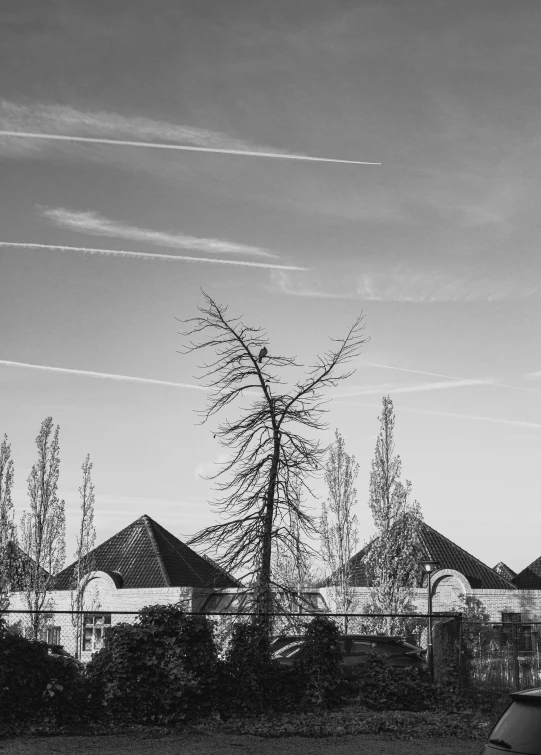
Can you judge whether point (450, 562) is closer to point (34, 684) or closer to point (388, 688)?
point (388, 688)

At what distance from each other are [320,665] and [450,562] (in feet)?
103

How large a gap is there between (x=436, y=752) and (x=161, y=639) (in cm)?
500

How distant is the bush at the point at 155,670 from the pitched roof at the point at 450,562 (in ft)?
94.4

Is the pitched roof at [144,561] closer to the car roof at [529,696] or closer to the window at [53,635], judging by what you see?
the window at [53,635]

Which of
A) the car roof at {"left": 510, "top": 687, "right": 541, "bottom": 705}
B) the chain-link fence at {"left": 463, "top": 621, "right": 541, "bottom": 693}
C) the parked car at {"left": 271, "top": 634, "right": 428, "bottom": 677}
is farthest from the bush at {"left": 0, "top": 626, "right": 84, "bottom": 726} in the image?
the car roof at {"left": 510, "top": 687, "right": 541, "bottom": 705}

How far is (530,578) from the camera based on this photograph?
160ft

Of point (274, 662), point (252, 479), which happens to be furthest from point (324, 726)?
point (252, 479)

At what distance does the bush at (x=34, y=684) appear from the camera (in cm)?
1290

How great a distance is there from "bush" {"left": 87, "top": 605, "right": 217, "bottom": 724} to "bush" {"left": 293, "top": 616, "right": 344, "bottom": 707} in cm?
191

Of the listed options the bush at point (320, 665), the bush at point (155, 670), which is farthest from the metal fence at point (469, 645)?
the bush at point (155, 670)

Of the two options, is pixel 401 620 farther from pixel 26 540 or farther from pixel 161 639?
pixel 161 639

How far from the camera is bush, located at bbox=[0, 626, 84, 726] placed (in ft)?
42.3

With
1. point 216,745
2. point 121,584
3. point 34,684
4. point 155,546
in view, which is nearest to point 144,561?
point 155,546

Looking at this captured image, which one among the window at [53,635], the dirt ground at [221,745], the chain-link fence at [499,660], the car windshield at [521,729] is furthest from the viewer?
the window at [53,635]
